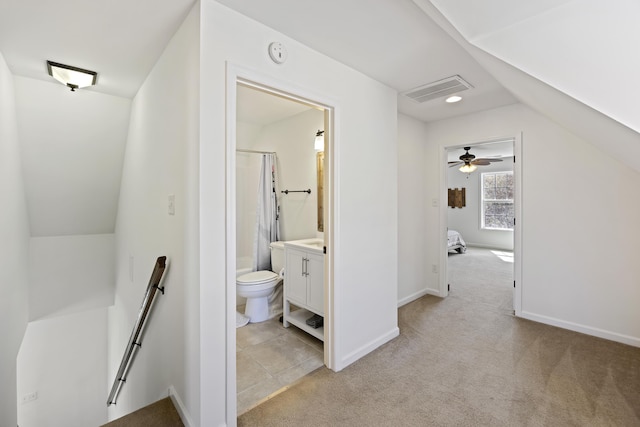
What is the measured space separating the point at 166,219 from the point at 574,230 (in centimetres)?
374

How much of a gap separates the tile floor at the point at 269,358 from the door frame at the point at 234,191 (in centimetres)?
25

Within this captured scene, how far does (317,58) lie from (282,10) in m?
0.48

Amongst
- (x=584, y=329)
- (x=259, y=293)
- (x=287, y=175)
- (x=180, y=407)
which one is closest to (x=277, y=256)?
(x=259, y=293)

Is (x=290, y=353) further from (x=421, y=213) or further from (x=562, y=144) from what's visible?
(x=562, y=144)

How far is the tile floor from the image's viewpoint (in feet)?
6.56

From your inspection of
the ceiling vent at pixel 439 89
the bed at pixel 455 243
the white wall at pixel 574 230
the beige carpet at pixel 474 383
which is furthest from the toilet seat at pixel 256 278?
the bed at pixel 455 243

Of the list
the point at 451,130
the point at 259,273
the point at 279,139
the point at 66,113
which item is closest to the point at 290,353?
the point at 259,273

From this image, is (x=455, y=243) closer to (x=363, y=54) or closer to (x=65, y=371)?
(x=363, y=54)

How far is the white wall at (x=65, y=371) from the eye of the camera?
3.73 m

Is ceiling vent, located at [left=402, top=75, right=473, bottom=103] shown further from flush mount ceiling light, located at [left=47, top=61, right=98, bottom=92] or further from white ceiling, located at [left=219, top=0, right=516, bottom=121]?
flush mount ceiling light, located at [left=47, top=61, right=98, bottom=92]

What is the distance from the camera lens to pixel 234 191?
1591 mm

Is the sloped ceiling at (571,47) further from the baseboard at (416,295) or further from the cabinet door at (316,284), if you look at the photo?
the baseboard at (416,295)

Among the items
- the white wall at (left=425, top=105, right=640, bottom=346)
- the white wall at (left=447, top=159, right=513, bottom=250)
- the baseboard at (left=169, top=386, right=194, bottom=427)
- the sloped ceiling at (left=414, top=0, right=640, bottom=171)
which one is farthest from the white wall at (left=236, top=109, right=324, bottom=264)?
the white wall at (left=447, top=159, right=513, bottom=250)

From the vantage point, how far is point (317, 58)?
6.66 feet
